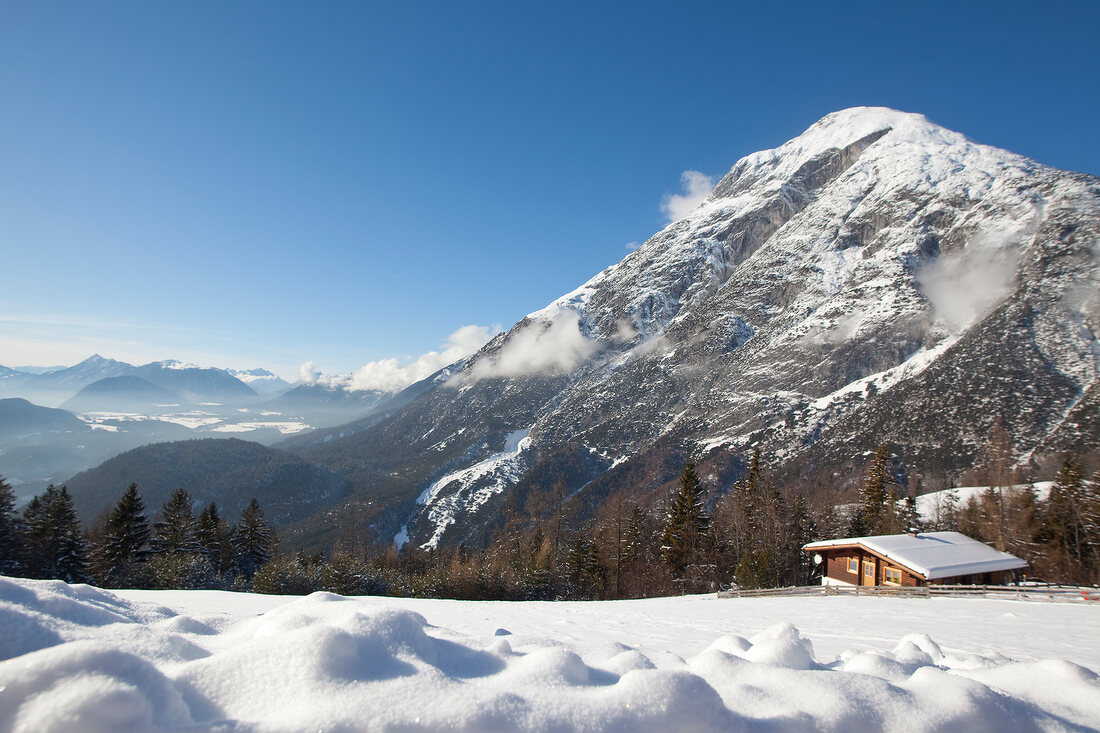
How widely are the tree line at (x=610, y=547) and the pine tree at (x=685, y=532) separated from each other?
0.33ft

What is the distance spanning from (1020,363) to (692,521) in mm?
196747

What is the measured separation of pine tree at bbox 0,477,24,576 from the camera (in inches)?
1138

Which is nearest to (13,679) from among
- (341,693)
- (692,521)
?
(341,693)

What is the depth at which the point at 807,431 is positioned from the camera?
18788 centimetres

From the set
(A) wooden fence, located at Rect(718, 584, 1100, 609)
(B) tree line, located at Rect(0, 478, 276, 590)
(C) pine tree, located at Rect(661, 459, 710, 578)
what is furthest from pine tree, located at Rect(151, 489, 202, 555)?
(A) wooden fence, located at Rect(718, 584, 1100, 609)

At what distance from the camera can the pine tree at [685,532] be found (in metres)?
39.7

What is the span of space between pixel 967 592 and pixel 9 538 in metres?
51.8

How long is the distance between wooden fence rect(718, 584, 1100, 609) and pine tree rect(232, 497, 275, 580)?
36.3 m

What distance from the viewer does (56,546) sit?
31.2 m

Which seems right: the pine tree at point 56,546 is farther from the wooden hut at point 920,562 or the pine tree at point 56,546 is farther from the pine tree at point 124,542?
the wooden hut at point 920,562

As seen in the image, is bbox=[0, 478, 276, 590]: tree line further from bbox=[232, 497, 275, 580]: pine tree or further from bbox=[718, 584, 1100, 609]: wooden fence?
bbox=[718, 584, 1100, 609]: wooden fence

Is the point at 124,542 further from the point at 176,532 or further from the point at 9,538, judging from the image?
the point at 9,538

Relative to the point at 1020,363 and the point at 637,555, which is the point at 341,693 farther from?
the point at 1020,363

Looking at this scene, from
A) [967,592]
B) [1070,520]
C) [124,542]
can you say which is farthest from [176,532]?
[1070,520]
